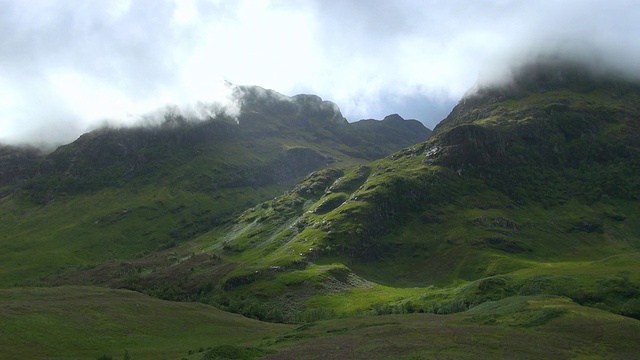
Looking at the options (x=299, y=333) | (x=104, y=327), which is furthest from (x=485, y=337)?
(x=104, y=327)

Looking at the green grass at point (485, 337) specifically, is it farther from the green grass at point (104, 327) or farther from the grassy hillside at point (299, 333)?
the green grass at point (104, 327)

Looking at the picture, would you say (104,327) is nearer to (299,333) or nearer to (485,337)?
(299,333)

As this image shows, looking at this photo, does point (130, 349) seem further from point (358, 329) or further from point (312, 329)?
point (358, 329)

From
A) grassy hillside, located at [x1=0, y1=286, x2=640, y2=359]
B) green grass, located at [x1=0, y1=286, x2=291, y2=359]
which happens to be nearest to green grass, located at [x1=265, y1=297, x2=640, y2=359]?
grassy hillside, located at [x1=0, y1=286, x2=640, y2=359]

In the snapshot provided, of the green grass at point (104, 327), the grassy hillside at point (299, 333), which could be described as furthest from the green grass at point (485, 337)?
the green grass at point (104, 327)

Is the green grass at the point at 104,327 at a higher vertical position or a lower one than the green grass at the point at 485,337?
higher

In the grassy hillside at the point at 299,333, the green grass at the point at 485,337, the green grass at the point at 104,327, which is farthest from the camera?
the green grass at the point at 104,327

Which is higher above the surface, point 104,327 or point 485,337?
point 104,327

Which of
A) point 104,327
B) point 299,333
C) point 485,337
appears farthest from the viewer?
point 104,327

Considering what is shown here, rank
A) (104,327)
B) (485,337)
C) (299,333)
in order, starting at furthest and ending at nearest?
(104,327) < (299,333) < (485,337)

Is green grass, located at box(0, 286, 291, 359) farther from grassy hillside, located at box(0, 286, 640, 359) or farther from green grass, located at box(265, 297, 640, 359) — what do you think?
green grass, located at box(265, 297, 640, 359)

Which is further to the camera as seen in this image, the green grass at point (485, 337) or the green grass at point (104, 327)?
the green grass at point (104, 327)

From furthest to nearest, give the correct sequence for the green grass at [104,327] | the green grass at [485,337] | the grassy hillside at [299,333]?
the green grass at [104,327] < the grassy hillside at [299,333] < the green grass at [485,337]

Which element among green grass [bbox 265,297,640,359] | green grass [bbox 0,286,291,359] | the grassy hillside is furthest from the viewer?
green grass [bbox 0,286,291,359]
